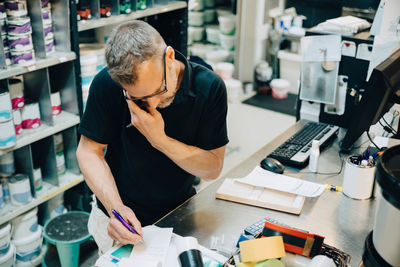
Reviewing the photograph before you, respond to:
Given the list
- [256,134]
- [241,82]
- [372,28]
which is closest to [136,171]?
[372,28]

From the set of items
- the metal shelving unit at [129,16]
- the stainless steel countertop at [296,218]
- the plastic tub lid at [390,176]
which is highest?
the metal shelving unit at [129,16]

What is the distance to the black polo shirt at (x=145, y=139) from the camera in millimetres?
1666

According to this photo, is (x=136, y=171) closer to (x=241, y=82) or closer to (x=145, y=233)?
(x=145, y=233)

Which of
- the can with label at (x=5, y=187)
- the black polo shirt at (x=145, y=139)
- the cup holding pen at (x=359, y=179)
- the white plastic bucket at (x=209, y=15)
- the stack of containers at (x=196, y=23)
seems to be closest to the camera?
the black polo shirt at (x=145, y=139)

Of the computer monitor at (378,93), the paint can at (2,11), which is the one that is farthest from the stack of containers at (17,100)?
the computer monitor at (378,93)

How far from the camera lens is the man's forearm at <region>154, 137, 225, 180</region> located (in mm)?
1624

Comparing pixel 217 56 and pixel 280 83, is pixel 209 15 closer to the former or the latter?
pixel 217 56

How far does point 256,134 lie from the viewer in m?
4.41

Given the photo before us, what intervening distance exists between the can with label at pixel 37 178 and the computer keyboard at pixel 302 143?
1403 millimetres

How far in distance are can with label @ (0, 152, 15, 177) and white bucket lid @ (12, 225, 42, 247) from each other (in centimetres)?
39

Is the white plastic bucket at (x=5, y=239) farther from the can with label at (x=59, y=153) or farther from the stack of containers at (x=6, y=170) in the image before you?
the can with label at (x=59, y=153)

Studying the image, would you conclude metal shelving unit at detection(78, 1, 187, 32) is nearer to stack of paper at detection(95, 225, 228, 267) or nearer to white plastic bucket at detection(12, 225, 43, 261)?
white plastic bucket at detection(12, 225, 43, 261)

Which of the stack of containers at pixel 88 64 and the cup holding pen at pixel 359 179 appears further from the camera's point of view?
the stack of containers at pixel 88 64

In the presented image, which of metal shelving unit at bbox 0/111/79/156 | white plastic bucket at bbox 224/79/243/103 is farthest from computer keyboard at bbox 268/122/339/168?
white plastic bucket at bbox 224/79/243/103
